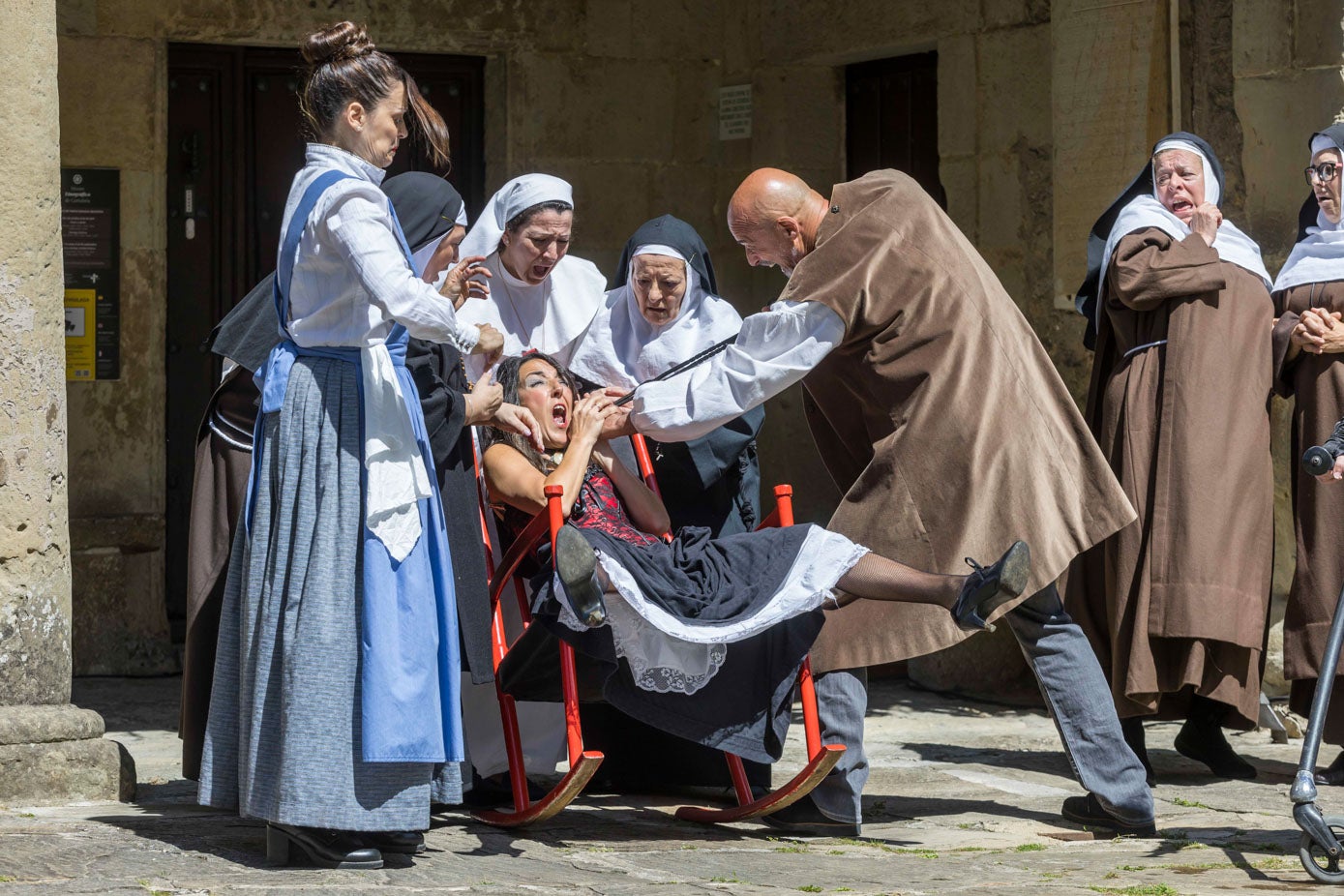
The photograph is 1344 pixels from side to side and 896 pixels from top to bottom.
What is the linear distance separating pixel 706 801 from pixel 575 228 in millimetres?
3610

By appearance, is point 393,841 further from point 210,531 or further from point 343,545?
point 210,531

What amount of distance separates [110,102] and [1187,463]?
14.7 feet

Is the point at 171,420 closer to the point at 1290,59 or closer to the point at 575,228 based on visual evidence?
the point at 575,228

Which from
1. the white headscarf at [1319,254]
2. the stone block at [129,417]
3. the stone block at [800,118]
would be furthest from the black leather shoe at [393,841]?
the stone block at [800,118]

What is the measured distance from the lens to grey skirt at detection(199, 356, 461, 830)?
426cm

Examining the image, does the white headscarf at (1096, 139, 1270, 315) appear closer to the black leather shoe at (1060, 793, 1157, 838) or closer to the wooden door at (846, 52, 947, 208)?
the black leather shoe at (1060, 793, 1157, 838)

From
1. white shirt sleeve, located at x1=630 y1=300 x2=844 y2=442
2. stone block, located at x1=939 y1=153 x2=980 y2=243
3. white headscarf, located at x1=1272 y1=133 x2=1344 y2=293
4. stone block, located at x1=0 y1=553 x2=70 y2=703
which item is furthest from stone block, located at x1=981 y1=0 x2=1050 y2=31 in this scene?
stone block, located at x1=0 y1=553 x2=70 y2=703

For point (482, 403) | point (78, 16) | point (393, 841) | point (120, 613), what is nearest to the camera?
point (393, 841)

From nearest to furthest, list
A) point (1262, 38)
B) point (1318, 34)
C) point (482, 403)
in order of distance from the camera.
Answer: point (482, 403) < point (1318, 34) < point (1262, 38)

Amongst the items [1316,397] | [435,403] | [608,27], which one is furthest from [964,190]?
[435,403]

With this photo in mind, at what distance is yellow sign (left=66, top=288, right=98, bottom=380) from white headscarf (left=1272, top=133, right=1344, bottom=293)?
4578 millimetres

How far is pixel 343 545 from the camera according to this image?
434 cm

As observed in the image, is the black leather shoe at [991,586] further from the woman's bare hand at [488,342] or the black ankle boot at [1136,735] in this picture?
the black ankle boot at [1136,735]

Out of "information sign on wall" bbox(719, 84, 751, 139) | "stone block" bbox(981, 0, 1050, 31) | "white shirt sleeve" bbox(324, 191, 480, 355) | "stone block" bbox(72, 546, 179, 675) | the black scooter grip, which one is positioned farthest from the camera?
"information sign on wall" bbox(719, 84, 751, 139)
